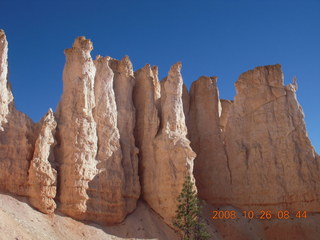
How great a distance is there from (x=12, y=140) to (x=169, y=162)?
37.7 feet

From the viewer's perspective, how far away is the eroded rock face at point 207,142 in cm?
3534

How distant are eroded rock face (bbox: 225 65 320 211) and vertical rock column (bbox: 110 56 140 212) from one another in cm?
952

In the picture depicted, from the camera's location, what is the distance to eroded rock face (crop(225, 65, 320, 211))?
32.5 metres

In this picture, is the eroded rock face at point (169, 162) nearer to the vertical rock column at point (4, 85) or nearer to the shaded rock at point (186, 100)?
the shaded rock at point (186, 100)

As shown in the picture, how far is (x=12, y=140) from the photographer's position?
25016 millimetres

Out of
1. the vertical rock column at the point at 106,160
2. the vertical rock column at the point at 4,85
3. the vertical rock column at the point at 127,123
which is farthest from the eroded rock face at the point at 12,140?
the vertical rock column at the point at 127,123

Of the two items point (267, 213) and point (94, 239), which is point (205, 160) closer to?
point (267, 213)

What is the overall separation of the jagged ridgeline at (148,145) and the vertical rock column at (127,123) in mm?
86

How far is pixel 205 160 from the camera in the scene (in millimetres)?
36812

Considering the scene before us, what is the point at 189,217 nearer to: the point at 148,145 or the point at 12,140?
the point at 148,145

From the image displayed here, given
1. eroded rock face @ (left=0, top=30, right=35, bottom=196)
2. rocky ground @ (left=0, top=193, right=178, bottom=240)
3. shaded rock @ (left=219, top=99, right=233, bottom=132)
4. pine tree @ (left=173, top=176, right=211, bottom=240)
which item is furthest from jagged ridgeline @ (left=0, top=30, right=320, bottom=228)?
shaded rock @ (left=219, top=99, right=233, bottom=132)

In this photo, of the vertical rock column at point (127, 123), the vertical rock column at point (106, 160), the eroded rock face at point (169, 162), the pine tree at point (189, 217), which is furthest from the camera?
the vertical rock column at point (127, 123)

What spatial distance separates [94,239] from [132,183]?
19.6ft

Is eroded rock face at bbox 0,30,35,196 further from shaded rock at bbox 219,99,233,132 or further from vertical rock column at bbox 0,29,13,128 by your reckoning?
shaded rock at bbox 219,99,233,132
